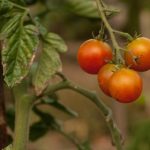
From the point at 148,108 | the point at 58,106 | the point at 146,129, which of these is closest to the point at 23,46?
the point at 58,106

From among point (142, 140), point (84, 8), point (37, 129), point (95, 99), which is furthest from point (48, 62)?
point (142, 140)

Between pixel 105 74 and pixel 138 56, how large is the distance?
0.06m

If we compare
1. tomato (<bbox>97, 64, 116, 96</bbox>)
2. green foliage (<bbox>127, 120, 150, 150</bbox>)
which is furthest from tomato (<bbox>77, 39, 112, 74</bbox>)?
green foliage (<bbox>127, 120, 150, 150</bbox>)

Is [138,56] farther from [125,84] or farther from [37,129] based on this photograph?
[37,129]

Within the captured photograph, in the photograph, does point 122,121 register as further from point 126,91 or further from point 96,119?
point 126,91

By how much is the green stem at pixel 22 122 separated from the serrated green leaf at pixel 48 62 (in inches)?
2.9

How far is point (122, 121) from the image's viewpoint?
10.5ft

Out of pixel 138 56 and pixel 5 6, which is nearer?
pixel 138 56

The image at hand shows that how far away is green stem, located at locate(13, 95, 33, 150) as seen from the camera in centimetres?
111

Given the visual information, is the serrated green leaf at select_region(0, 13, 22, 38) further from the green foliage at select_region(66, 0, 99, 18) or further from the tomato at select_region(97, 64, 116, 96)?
the green foliage at select_region(66, 0, 99, 18)

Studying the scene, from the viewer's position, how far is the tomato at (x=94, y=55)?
0.95 m

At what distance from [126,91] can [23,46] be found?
232mm

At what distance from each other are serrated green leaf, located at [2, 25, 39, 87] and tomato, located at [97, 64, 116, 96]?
5.8 inches

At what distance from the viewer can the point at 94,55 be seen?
3.12 ft
